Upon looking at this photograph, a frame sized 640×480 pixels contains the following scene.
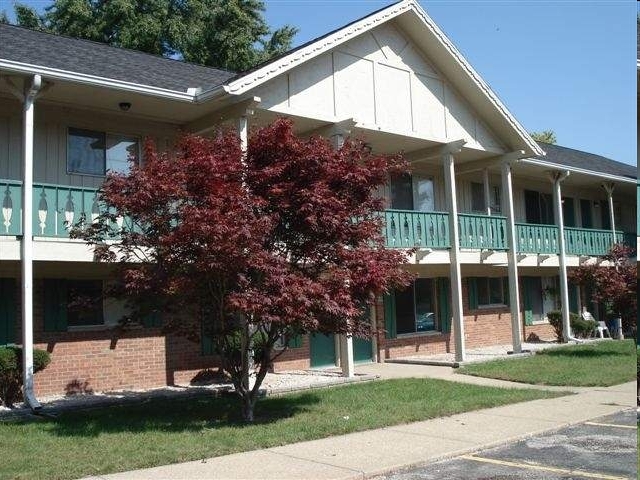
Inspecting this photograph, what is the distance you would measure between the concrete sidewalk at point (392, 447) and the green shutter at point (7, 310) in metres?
6.06

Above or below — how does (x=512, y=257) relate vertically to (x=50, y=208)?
below

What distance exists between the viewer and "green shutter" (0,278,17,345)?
498 inches

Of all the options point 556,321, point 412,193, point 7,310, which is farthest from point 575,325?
point 7,310

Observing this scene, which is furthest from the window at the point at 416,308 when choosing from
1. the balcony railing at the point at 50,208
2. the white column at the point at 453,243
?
the balcony railing at the point at 50,208

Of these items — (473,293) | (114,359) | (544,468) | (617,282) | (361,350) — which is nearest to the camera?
(544,468)

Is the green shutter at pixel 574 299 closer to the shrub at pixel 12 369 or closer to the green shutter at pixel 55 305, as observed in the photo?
the green shutter at pixel 55 305

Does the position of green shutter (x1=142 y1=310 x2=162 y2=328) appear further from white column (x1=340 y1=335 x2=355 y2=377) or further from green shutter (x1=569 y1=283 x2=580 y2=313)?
green shutter (x1=569 y1=283 x2=580 y2=313)

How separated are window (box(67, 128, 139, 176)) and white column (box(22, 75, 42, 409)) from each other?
2.04 m

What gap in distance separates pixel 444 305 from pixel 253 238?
1206 centimetres

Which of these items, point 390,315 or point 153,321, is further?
point 390,315

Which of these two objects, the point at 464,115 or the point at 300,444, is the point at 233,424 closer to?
the point at 300,444

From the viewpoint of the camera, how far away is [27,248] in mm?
11500

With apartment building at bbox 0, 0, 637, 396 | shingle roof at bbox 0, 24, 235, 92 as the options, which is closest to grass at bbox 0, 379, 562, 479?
apartment building at bbox 0, 0, 637, 396

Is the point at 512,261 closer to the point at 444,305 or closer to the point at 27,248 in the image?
the point at 444,305
